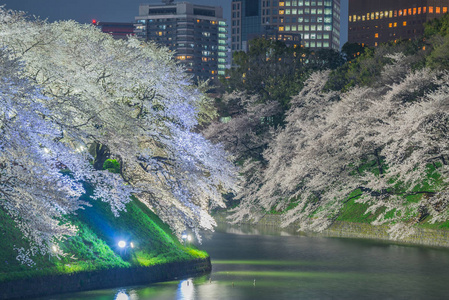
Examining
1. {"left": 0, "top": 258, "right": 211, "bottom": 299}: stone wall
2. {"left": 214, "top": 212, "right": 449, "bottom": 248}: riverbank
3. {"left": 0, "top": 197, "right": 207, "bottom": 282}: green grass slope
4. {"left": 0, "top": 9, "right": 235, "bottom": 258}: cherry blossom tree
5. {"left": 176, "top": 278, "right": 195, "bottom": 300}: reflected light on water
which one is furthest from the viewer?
{"left": 214, "top": 212, "right": 449, "bottom": 248}: riverbank

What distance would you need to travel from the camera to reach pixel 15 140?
2270 centimetres

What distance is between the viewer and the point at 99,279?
88.5 feet

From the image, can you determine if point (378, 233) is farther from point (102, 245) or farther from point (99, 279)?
point (99, 279)

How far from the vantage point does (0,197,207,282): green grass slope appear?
25.0m

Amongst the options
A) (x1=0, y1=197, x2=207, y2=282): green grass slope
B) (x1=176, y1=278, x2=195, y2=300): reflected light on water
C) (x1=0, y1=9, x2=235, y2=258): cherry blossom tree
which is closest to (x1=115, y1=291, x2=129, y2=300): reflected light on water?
(x1=0, y1=197, x2=207, y2=282): green grass slope

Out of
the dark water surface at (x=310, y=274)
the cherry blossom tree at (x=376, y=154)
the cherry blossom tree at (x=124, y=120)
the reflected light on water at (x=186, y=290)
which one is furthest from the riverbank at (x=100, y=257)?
the cherry blossom tree at (x=376, y=154)

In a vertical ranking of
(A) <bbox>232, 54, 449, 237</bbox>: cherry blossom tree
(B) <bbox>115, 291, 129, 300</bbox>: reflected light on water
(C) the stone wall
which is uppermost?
(A) <bbox>232, 54, 449, 237</bbox>: cherry blossom tree

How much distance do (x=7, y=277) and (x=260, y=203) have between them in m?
37.5

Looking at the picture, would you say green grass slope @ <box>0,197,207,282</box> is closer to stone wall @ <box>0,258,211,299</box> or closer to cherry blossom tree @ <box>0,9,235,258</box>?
stone wall @ <box>0,258,211,299</box>

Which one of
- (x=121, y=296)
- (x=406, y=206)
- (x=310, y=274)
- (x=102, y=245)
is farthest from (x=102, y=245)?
(x=406, y=206)

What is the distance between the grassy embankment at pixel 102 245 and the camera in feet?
82.1

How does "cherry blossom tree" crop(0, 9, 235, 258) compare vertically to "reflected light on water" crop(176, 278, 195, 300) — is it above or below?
above

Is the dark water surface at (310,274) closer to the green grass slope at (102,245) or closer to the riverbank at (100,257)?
the riverbank at (100,257)

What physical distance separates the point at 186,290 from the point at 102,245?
4105 mm
